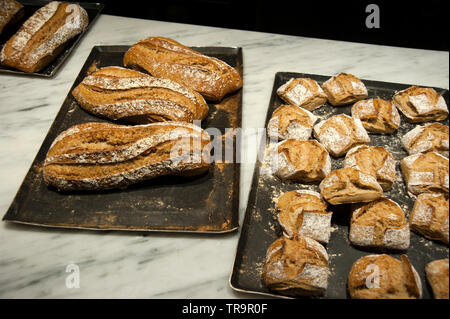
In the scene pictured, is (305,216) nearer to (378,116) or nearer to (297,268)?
(297,268)

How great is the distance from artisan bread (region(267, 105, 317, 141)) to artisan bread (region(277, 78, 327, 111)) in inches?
3.5

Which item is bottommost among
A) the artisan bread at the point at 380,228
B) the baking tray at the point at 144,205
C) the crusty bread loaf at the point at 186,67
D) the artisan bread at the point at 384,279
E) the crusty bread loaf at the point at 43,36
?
the artisan bread at the point at 384,279

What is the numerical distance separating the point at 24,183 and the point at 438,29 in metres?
3.04

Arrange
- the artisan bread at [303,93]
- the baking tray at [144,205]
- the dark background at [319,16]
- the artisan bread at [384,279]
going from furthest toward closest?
the dark background at [319,16], the artisan bread at [303,93], the baking tray at [144,205], the artisan bread at [384,279]

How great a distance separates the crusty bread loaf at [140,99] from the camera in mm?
1990

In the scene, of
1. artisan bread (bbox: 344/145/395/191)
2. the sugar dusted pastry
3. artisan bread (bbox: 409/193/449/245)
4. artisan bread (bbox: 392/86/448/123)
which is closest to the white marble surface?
artisan bread (bbox: 392/86/448/123)

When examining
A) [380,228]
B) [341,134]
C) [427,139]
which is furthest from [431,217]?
[341,134]

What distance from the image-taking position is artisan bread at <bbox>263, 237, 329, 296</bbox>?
1.43 metres

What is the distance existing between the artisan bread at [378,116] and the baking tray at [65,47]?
212 centimetres

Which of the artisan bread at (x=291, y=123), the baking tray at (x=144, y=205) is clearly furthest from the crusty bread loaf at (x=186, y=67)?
the baking tray at (x=144, y=205)

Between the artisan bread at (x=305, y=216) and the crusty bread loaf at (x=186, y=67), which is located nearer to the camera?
the artisan bread at (x=305, y=216)

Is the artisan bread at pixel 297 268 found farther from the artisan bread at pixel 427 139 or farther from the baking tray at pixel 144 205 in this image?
the artisan bread at pixel 427 139

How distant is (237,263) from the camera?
1574 mm

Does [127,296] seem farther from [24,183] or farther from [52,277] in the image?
[24,183]
